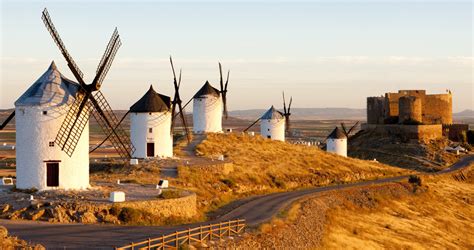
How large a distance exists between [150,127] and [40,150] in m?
18.6

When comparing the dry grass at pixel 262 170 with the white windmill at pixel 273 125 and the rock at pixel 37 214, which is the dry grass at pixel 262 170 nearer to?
the white windmill at pixel 273 125

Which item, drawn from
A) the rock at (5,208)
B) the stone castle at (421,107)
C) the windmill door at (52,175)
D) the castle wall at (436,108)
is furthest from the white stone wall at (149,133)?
the castle wall at (436,108)

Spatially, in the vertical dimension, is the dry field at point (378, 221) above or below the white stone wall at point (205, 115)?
below

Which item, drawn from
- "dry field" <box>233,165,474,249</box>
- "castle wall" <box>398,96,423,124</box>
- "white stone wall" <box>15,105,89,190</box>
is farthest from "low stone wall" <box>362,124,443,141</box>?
"white stone wall" <box>15,105,89,190</box>

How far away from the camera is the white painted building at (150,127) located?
5088 centimetres

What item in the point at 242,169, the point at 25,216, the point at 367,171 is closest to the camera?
the point at 25,216

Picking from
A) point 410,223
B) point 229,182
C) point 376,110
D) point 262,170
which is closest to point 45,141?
point 229,182

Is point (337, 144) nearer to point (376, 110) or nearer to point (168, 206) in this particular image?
point (376, 110)

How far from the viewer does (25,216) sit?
29.1m

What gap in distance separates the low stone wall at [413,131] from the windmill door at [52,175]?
61365 millimetres

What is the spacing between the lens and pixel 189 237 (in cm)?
2428

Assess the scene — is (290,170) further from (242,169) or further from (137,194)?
(137,194)

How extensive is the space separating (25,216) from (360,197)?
27.3m

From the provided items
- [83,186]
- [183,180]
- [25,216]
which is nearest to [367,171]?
[183,180]
